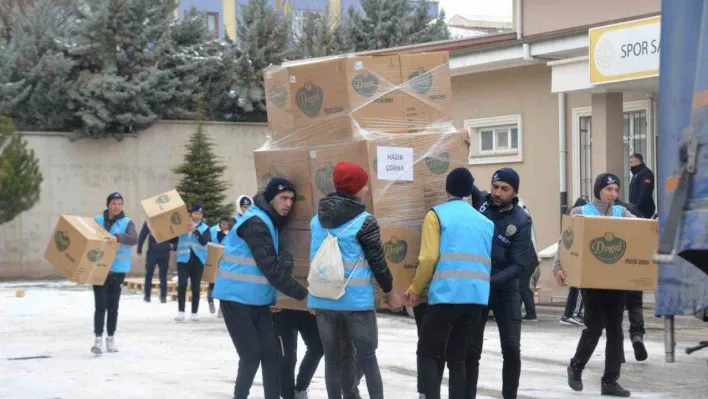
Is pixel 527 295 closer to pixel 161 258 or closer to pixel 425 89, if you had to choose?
pixel 161 258

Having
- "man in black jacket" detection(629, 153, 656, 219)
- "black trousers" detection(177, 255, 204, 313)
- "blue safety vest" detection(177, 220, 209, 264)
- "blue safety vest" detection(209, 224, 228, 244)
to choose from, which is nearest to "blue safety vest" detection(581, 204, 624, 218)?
"man in black jacket" detection(629, 153, 656, 219)

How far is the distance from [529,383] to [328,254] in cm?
334

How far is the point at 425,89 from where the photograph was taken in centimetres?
864

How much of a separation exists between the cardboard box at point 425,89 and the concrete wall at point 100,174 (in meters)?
23.6

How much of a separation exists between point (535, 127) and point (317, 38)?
17386mm

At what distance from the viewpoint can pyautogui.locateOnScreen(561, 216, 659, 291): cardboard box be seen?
30.3 feet

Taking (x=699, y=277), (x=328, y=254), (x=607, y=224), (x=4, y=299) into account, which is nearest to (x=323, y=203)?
(x=328, y=254)

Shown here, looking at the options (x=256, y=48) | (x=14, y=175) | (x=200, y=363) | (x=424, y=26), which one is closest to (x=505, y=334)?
(x=200, y=363)

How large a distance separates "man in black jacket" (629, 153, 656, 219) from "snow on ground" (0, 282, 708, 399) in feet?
6.67

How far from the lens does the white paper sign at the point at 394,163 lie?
8227 millimetres

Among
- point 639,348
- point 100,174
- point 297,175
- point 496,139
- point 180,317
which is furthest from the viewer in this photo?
point 100,174

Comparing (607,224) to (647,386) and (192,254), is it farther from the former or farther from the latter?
(192,254)

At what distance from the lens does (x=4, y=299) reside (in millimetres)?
22922

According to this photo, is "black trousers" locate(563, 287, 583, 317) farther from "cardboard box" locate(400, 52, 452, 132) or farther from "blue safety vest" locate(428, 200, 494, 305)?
"blue safety vest" locate(428, 200, 494, 305)
